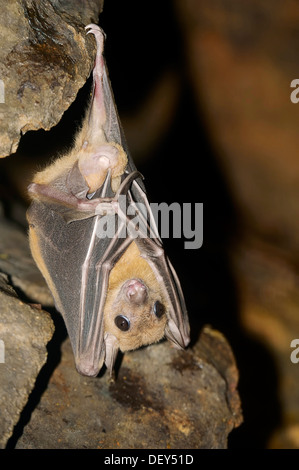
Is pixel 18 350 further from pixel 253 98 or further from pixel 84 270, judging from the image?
pixel 253 98

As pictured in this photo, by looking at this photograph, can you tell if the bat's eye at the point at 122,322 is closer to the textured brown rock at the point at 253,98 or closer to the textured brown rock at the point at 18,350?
the textured brown rock at the point at 18,350

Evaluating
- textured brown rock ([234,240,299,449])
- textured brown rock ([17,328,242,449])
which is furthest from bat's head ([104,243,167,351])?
textured brown rock ([234,240,299,449])


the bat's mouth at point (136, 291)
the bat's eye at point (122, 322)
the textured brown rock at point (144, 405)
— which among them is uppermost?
the bat's mouth at point (136, 291)

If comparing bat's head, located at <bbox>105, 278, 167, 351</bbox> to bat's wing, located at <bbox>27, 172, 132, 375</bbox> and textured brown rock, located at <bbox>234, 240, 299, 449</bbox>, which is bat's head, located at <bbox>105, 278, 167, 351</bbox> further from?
textured brown rock, located at <bbox>234, 240, 299, 449</bbox>

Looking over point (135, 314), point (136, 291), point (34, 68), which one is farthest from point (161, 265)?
point (34, 68)

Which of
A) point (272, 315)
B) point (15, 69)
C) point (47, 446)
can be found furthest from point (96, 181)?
point (272, 315)

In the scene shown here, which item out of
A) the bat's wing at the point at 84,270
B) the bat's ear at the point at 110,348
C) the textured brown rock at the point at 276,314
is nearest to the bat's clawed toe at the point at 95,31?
the bat's wing at the point at 84,270
